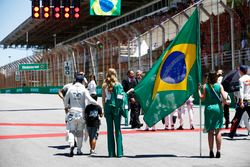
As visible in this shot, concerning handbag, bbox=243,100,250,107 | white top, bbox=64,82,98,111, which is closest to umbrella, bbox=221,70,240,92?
handbag, bbox=243,100,250,107

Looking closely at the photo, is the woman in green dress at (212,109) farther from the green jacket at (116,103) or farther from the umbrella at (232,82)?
the umbrella at (232,82)

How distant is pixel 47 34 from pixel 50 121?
5756 cm

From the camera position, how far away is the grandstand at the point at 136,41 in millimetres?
21469

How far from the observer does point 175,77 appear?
26.8 feet

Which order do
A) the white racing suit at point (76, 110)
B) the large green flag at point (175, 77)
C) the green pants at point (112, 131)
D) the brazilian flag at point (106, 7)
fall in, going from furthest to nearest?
the brazilian flag at point (106, 7)
the white racing suit at point (76, 110)
the large green flag at point (175, 77)
the green pants at point (112, 131)

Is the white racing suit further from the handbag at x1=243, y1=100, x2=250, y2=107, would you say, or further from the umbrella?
the umbrella

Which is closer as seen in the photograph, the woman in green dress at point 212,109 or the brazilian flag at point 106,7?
the woman in green dress at point 212,109

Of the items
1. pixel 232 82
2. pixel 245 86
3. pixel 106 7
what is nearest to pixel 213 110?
pixel 245 86

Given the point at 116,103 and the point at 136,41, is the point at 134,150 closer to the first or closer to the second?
the point at 116,103

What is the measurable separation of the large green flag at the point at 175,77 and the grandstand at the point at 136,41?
11.1 meters

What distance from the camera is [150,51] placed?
83.6ft

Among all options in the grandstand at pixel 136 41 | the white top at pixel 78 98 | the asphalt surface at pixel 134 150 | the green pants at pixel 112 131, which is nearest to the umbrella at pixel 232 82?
the asphalt surface at pixel 134 150

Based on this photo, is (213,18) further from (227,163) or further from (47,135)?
(227,163)

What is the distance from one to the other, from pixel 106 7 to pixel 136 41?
2.51 m
